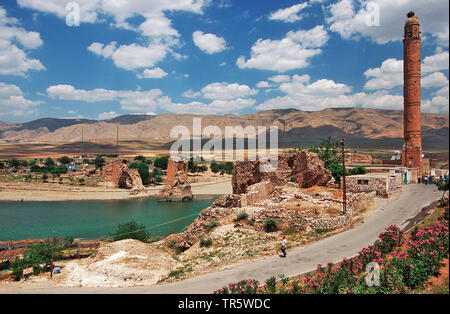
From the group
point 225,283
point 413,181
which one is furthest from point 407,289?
point 413,181

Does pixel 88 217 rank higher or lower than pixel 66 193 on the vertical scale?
lower

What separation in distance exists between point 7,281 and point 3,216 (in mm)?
25239

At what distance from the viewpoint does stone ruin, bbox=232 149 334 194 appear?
2333 cm

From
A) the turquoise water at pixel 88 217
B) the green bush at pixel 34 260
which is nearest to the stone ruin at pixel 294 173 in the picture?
the turquoise water at pixel 88 217

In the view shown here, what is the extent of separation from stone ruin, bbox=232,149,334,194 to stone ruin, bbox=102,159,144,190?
38.4m

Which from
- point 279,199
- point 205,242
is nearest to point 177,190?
point 279,199

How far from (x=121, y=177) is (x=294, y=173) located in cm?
4250

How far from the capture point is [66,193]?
5253 centimetres

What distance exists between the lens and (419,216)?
15.1 metres

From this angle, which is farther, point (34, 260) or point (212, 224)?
point (212, 224)

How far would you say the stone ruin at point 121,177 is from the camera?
58.8 m

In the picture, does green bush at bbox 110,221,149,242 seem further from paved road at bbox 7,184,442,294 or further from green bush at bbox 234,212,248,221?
paved road at bbox 7,184,442,294

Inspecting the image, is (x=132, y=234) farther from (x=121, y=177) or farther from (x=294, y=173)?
(x=121, y=177)
